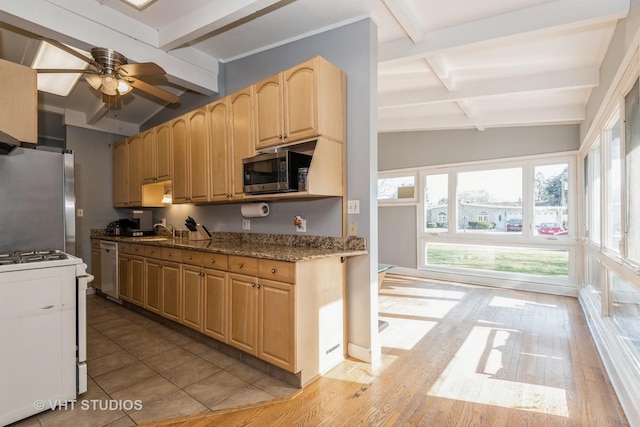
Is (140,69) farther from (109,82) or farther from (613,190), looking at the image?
(613,190)

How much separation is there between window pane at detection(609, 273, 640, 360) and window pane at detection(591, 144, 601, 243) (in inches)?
39.9

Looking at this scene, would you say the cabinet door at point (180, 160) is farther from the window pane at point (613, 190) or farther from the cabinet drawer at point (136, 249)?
the window pane at point (613, 190)

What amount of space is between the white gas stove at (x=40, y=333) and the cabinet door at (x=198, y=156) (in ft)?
5.11

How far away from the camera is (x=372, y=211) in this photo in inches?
103

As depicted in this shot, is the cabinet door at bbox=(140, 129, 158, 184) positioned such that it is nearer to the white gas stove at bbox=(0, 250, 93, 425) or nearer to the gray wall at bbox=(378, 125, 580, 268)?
A: the white gas stove at bbox=(0, 250, 93, 425)

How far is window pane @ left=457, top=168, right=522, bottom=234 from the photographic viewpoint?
512 centimetres

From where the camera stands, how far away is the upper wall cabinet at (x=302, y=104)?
246 centimetres

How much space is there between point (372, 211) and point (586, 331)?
2.67m

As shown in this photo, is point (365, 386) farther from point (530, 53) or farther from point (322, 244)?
point (530, 53)

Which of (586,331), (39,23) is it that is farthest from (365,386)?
(39,23)

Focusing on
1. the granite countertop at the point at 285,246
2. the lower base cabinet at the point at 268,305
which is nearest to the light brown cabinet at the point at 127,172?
the granite countertop at the point at 285,246

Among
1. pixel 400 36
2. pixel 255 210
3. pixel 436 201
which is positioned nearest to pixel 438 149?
pixel 436 201

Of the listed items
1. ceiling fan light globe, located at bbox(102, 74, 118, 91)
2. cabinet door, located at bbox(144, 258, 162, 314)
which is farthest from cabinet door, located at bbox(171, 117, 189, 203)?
ceiling fan light globe, located at bbox(102, 74, 118, 91)

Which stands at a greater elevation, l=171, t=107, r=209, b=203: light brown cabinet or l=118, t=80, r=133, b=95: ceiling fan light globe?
l=118, t=80, r=133, b=95: ceiling fan light globe
